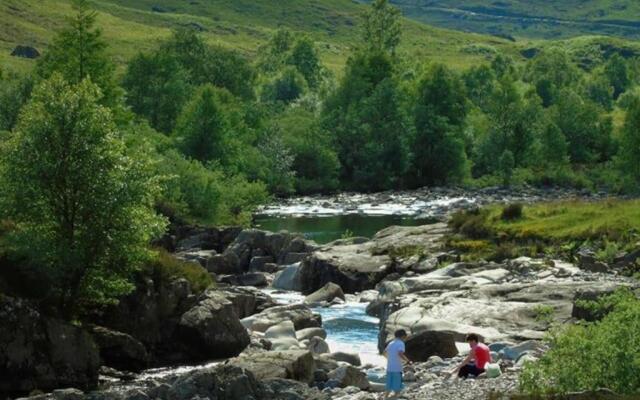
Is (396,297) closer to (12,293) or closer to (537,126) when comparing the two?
(12,293)

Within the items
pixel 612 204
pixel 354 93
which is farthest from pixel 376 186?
pixel 612 204

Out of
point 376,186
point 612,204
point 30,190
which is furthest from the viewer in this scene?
point 376,186

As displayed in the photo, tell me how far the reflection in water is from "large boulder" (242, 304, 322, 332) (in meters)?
34.7

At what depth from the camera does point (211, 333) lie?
50.0 meters

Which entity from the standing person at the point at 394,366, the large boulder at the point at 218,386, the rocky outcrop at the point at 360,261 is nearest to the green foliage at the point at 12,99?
the rocky outcrop at the point at 360,261

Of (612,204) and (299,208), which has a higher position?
(612,204)

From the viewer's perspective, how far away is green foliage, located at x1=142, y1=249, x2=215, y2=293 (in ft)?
169

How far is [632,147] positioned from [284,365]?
9955 cm

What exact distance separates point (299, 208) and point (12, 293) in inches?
3048

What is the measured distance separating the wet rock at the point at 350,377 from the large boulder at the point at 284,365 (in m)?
1.14

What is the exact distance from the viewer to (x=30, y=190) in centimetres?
4772

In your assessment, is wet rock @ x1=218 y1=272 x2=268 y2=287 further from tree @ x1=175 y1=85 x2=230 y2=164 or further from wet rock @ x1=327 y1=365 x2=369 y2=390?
tree @ x1=175 y1=85 x2=230 y2=164

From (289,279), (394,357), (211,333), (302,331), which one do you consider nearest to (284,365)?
(394,357)

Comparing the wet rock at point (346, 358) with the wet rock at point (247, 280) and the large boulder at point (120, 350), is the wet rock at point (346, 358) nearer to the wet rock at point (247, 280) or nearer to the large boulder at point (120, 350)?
the large boulder at point (120, 350)
